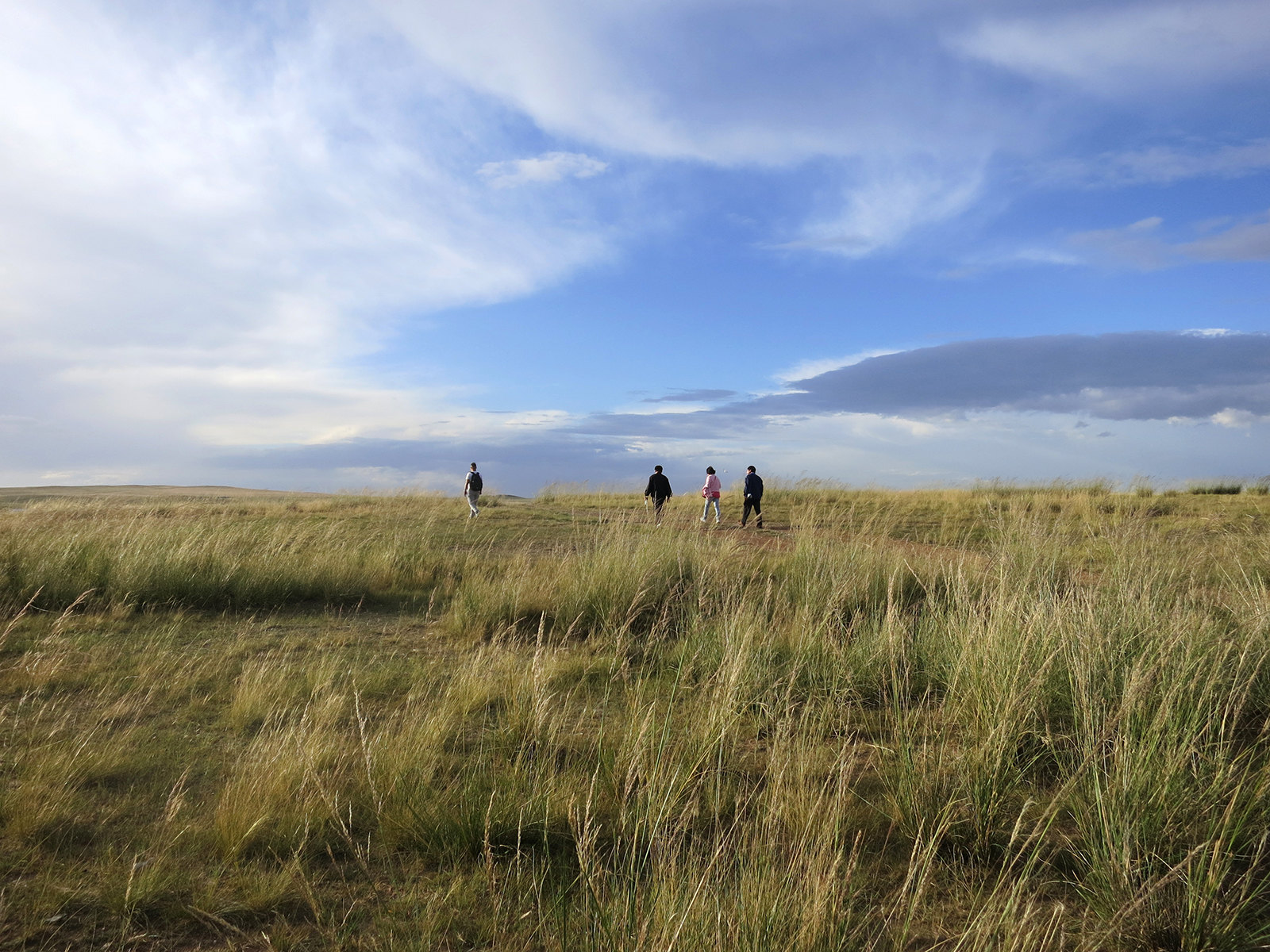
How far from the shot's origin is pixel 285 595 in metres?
8.77

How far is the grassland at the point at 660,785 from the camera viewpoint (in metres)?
2.48

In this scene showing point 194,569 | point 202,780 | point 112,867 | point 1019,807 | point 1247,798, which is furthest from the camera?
point 194,569

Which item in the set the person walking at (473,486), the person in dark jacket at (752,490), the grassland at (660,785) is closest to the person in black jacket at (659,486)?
the person in dark jacket at (752,490)

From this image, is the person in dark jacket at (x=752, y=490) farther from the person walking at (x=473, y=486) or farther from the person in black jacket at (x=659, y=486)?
the person walking at (x=473, y=486)

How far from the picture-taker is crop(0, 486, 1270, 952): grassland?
248 cm

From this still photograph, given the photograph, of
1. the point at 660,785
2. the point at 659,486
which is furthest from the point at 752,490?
the point at 660,785

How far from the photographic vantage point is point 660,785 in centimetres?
272

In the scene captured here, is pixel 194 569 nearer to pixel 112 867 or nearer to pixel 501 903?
pixel 112 867

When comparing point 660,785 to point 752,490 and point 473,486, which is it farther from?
point 473,486

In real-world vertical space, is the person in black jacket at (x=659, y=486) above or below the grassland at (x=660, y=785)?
Answer: above

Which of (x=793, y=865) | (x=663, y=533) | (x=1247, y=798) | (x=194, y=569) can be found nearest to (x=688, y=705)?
(x=793, y=865)

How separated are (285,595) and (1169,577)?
9.00m

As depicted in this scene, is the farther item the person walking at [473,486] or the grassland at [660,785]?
the person walking at [473,486]

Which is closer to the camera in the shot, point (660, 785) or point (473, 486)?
point (660, 785)
